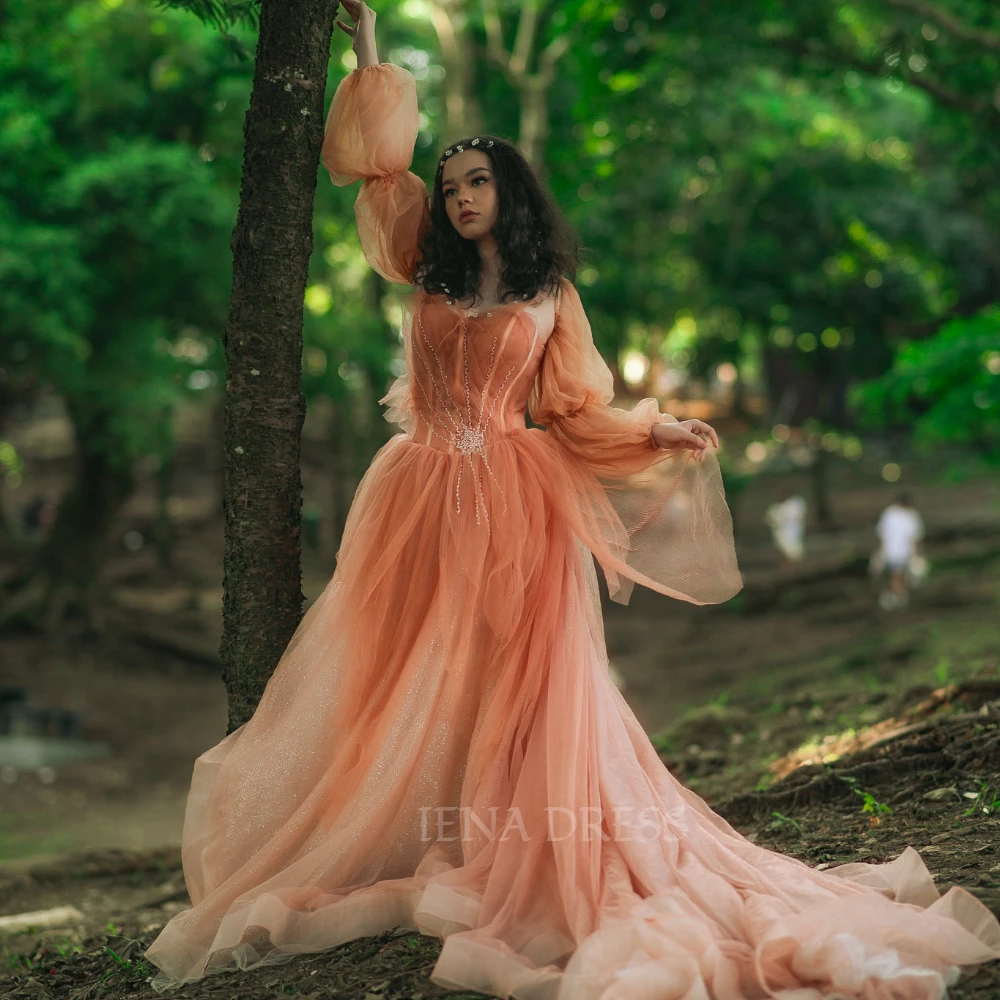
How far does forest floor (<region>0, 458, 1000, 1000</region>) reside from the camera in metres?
3.67

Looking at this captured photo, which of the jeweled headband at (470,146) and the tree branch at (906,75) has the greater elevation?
the tree branch at (906,75)

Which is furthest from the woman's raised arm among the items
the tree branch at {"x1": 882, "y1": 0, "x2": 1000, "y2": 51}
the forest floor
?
the tree branch at {"x1": 882, "y1": 0, "x2": 1000, "y2": 51}

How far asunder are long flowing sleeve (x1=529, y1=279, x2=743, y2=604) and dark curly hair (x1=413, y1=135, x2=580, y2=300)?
0.39ft

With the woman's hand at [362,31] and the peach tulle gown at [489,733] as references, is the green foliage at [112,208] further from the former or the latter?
the peach tulle gown at [489,733]

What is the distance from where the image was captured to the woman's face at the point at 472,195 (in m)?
3.53

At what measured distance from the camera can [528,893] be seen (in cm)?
298

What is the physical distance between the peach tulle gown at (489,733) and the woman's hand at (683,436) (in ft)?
0.18

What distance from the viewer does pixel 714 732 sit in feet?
23.3

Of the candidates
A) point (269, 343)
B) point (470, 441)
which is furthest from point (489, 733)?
point (269, 343)

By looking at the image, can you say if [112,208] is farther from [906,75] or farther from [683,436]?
[683,436]

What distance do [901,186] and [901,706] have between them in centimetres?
1551

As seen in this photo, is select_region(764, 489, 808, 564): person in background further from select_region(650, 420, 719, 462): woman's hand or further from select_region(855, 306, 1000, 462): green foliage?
select_region(650, 420, 719, 462): woman's hand

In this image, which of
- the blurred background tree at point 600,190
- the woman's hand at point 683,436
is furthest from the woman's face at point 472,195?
the woman's hand at point 683,436

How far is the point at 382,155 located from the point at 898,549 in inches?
486
